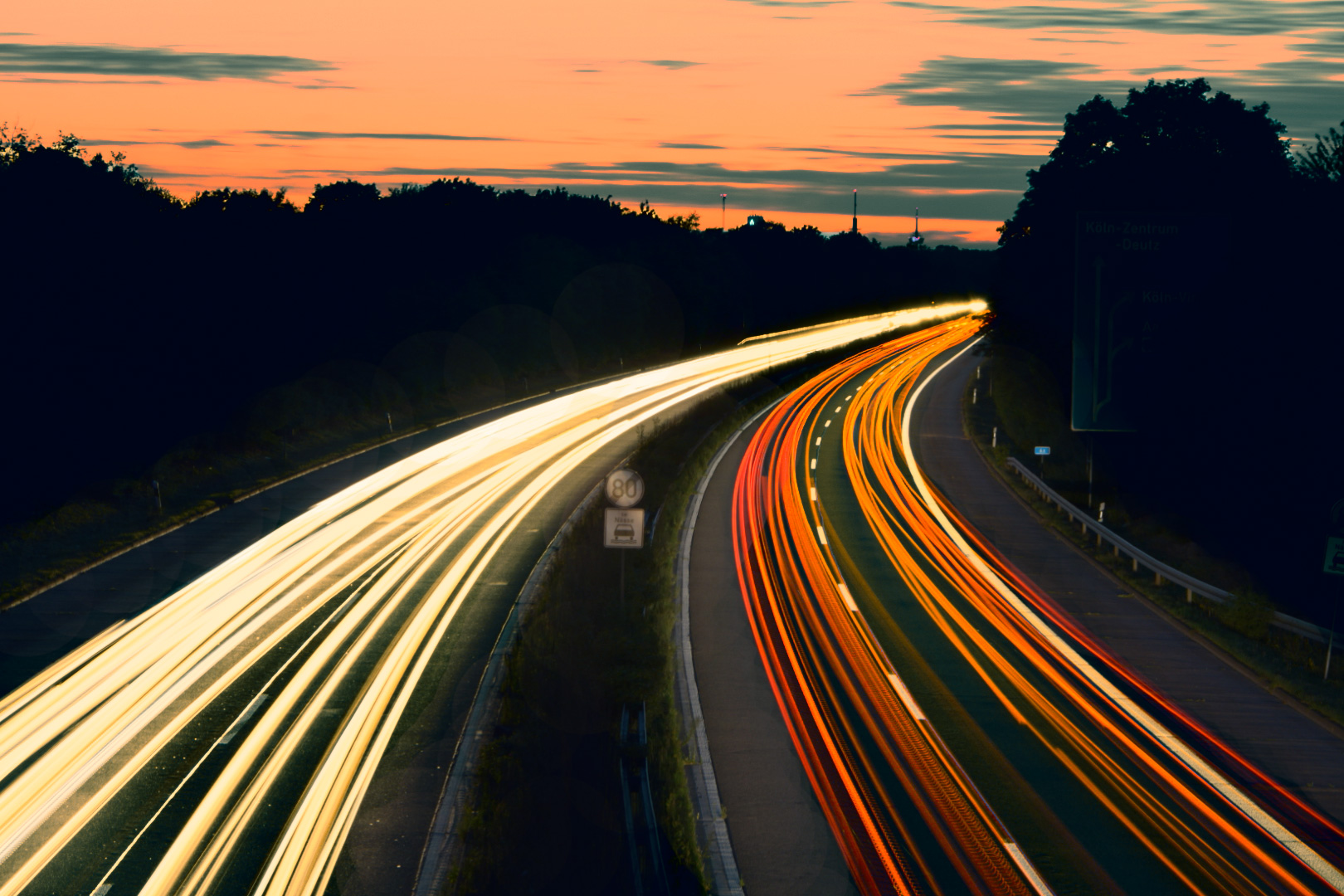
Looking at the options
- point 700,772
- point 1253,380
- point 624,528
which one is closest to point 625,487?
point 624,528

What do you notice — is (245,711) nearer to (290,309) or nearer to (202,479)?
(202,479)

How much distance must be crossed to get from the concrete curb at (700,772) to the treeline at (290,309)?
16932mm

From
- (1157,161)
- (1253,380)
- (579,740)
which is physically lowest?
(579,740)

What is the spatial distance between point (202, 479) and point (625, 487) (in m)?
18.4

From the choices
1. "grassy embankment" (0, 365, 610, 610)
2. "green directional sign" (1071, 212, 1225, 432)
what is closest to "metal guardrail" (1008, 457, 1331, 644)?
"green directional sign" (1071, 212, 1225, 432)

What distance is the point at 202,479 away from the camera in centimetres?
3259

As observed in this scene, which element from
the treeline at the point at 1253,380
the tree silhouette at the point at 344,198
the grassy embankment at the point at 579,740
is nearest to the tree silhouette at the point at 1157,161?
the treeline at the point at 1253,380

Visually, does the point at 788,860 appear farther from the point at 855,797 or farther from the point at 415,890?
the point at 415,890

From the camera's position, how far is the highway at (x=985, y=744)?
457 inches

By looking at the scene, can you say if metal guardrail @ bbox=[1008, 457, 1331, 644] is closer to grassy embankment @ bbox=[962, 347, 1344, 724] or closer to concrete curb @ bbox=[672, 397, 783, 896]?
grassy embankment @ bbox=[962, 347, 1344, 724]

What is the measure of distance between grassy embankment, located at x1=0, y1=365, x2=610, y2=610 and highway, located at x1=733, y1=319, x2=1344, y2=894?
14.7 m

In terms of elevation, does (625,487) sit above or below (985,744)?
above

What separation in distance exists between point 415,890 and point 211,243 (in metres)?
64.3

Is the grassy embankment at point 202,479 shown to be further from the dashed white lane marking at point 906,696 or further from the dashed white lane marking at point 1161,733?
the dashed white lane marking at point 1161,733
